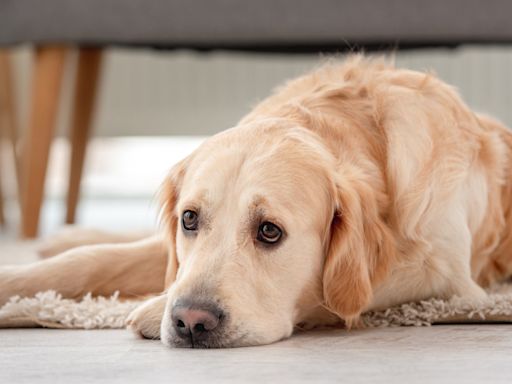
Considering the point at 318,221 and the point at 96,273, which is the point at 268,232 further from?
the point at 96,273

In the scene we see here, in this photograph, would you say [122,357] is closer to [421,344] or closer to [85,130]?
[421,344]

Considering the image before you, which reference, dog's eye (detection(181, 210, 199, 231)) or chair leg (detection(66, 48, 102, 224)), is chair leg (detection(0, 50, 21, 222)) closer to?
chair leg (detection(66, 48, 102, 224))

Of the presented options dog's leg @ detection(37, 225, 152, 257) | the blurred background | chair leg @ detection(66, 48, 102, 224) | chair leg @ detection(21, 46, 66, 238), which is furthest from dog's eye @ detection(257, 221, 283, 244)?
chair leg @ detection(66, 48, 102, 224)

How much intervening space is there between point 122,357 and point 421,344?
51cm

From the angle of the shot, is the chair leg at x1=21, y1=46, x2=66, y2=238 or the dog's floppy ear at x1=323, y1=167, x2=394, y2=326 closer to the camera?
the dog's floppy ear at x1=323, y1=167, x2=394, y2=326

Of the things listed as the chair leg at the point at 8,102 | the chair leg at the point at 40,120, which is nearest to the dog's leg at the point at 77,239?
the chair leg at the point at 40,120

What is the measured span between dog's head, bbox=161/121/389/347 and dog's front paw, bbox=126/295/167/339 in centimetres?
7

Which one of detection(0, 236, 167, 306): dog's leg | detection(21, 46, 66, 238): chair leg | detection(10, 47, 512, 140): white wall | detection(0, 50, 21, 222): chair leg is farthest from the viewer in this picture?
detection(10, 47, 512, 140): white wall

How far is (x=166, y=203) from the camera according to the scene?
1873 mm

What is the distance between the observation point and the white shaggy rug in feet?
5.78

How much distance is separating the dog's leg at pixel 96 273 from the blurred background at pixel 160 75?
7.0 inches

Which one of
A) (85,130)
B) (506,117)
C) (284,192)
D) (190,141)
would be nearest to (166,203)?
(284,192)

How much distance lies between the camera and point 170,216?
1868mm

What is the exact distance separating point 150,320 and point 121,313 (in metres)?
0.18
